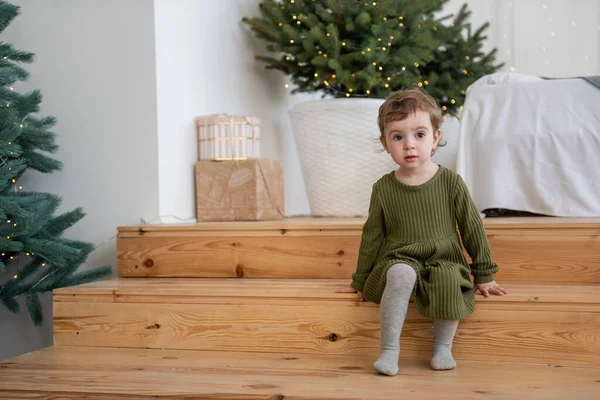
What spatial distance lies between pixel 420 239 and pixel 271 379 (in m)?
0.47

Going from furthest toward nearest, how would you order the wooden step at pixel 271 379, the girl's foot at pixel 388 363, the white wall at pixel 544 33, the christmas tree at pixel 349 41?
the white wall at pixel 544 33
the christmas tree at pixel 349 41
the girl's foot at pixel 388 363
the wooden step at pixel 271 379

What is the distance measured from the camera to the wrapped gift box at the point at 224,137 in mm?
2574

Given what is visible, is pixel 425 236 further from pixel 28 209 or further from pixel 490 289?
pixel 28 209

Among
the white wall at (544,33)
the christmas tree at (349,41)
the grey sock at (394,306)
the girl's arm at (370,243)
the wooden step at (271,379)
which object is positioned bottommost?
the wooden step at (271,379)

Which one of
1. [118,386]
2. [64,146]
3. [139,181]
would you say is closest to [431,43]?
[139,181]

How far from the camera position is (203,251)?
2.10 metres

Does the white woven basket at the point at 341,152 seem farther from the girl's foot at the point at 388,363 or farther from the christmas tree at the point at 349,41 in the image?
the girl's foot at the point at 388,363

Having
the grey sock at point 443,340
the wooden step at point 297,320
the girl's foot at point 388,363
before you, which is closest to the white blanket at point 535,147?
the wooden step at point 297,320

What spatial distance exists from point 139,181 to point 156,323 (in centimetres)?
72

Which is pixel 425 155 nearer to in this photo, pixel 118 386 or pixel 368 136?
pixel 118 386

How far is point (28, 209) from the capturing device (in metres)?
1.93

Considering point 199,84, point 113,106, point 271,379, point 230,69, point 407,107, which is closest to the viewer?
point 271,379

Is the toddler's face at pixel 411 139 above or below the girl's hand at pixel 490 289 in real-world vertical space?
above

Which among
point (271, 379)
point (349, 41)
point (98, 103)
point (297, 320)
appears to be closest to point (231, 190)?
point (98, 103)
